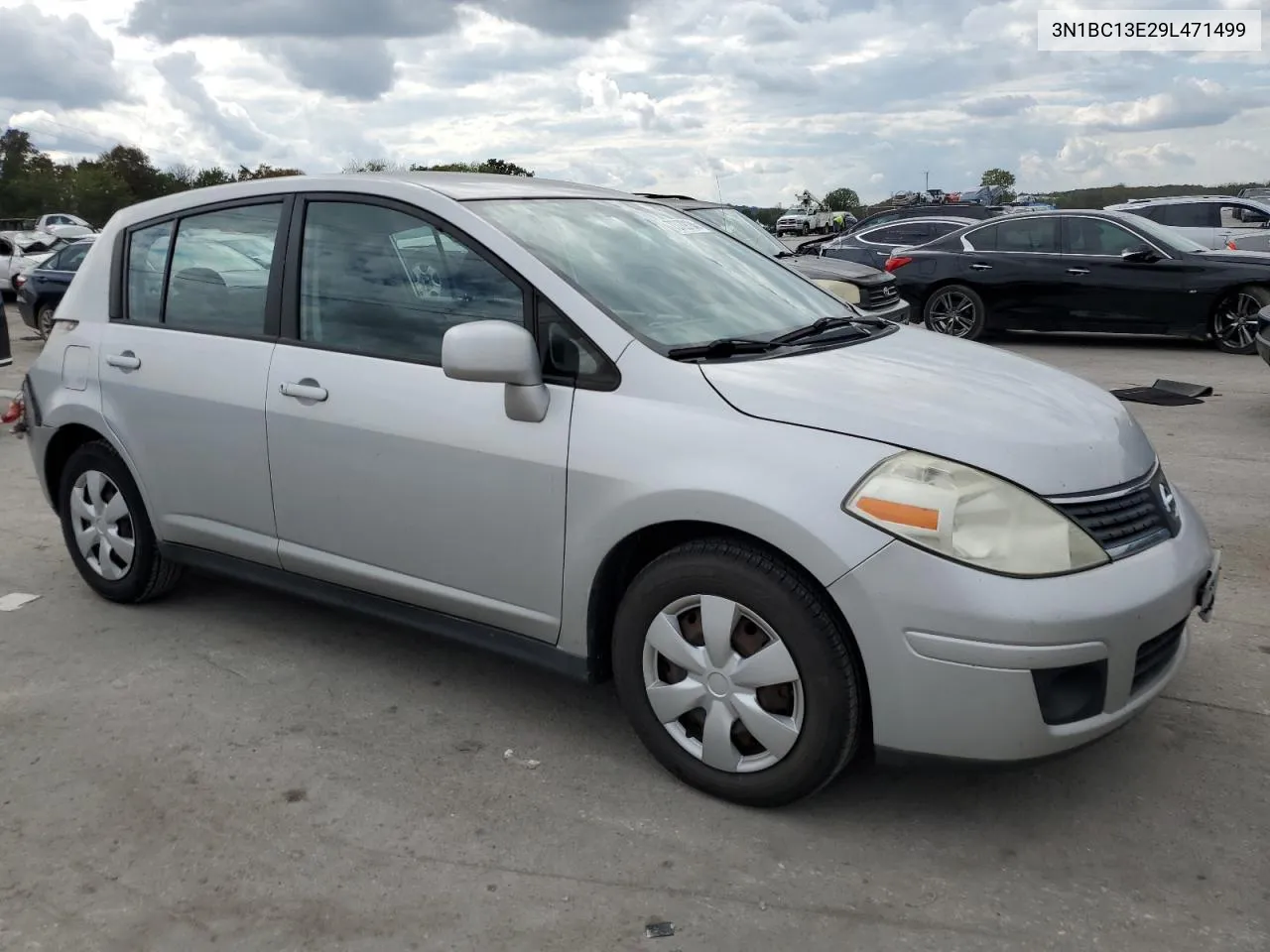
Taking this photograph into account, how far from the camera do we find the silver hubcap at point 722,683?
2.97 meters

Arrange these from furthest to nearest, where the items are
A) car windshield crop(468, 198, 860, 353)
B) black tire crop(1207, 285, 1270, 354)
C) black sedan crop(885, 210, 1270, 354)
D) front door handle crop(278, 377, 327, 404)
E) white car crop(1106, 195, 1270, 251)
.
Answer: white car crop(1106, 195, 1270, 251), black sedan crop(885, 210, 1270, 354), black tire crop(1207, 285, 1270, 354), front door handle crop(278, 377, 327, 404), car windshield crop(468, 198, 860, 353)

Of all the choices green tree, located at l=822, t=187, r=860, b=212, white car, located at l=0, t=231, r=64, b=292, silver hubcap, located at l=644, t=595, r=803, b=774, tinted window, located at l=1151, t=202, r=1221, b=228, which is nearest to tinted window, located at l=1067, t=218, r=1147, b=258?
tinted window, located at l=1151, t=202, r=1221, b=228

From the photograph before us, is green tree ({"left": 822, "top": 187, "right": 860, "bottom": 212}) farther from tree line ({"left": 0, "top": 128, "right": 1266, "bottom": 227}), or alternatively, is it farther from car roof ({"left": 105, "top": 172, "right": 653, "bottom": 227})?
car roof ({"left": 105, "top": 172, "right": 653, "bottom": 227})

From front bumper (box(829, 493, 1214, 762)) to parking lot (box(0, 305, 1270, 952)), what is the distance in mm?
328

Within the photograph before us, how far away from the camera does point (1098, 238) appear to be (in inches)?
486

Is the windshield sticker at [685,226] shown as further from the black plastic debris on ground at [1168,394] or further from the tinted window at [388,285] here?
the black plastic debris on ground at [1168,394]

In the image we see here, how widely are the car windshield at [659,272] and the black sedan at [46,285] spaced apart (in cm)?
1300

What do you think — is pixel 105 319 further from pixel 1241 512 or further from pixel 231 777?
pixel 1241 512

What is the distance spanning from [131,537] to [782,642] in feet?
9.41

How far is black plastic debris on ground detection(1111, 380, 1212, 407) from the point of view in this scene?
9102 millimetres

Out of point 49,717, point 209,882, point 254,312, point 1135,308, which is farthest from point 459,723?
point 1135,308

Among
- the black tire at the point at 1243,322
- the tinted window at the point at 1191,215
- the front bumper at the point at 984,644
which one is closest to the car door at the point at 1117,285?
the black tire at the point at 1243,322

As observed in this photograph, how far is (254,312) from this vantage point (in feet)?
13.3

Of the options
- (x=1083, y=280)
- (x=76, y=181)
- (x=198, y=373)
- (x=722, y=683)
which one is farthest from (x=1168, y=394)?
(x=76, y=181)
